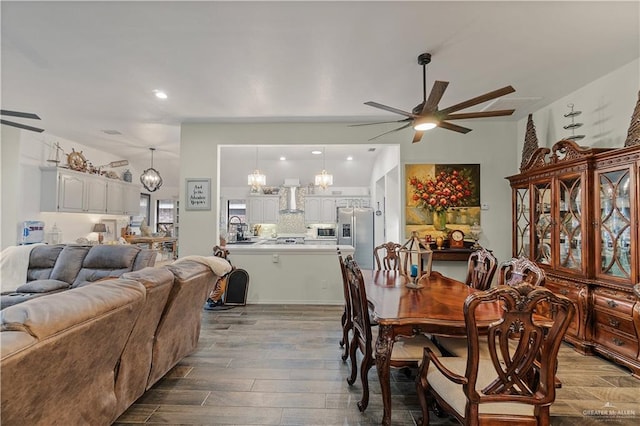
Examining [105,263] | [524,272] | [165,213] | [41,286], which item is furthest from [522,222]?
A: [165,213]

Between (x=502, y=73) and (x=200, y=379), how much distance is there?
412 cm

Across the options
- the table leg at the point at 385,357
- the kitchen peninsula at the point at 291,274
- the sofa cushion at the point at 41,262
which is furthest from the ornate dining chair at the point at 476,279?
the sofa cushion at the point at 41,262

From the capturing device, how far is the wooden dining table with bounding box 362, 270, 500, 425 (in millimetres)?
1737

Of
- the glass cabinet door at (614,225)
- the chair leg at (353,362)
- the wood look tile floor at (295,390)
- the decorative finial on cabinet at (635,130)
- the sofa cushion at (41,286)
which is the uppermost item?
the decorative finial on cabinet at (635,130)

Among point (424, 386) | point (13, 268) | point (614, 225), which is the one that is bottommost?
point (424, 386)

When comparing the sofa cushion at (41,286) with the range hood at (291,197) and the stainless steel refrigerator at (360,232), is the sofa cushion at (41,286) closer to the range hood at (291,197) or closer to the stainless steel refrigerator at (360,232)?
the range hood at (291,197)

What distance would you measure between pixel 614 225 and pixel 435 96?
2.12m

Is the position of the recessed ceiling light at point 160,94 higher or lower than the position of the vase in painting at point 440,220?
higher

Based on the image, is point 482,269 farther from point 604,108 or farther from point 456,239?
point 604,108

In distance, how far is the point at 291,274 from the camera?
4.82 meters

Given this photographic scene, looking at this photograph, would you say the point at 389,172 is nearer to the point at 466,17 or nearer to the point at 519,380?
the point at 466,17

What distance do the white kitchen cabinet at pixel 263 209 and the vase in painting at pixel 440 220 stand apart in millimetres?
4818

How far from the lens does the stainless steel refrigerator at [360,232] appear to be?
793 cm

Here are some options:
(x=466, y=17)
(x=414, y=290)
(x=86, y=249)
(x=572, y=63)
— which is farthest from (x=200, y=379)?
(x=572, y=63)
